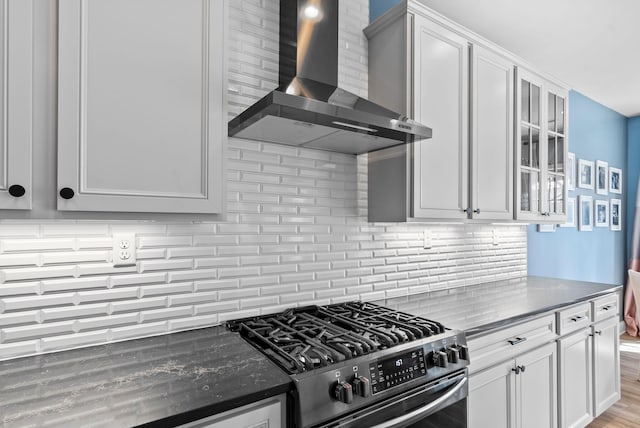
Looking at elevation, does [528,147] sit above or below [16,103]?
above

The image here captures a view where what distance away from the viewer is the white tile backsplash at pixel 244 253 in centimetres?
128

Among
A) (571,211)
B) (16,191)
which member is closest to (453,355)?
(16,191)

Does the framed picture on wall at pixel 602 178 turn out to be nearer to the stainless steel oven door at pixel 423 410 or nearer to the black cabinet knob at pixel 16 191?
the stainless steel oven door at pixel 423 410

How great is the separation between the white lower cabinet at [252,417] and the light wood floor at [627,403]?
2676 millimetres

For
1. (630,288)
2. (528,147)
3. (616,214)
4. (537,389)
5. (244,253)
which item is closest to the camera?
(244,253)

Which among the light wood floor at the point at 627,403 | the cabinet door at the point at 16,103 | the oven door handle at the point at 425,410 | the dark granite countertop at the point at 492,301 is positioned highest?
the cabinet door at the point at 16,103

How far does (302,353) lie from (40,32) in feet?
3.94

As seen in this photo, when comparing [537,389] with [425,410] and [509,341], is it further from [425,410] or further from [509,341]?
[425,410]

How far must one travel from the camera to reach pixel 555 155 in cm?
279

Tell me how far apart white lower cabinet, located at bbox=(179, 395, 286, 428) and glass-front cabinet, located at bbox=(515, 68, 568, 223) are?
2.05 meters

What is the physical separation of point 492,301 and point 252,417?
5.38 ft

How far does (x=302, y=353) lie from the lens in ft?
3.99

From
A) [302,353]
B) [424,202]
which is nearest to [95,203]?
[302,353]

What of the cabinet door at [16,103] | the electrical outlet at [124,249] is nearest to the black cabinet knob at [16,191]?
the cabinet door at [16,103]
